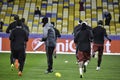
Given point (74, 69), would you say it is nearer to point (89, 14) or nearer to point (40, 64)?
point (40, 64)

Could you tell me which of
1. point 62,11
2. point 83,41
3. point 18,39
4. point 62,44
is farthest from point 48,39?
point 62,11

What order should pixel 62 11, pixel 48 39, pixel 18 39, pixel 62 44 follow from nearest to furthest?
pixel 18 39 < pixel 48 39 < pixel 62 44 < pixel 62 11

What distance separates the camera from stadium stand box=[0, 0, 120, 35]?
3719 centimetres

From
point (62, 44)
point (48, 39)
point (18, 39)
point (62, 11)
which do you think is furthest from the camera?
point (62, 11)

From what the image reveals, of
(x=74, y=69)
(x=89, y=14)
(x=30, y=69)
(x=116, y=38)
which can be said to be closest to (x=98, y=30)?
(x=74, y=69)

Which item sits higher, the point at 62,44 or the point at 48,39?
the point at 48,39

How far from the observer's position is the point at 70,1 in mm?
40406

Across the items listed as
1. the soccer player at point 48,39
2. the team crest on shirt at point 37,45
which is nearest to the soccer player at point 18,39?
the soccer player at point 48,39

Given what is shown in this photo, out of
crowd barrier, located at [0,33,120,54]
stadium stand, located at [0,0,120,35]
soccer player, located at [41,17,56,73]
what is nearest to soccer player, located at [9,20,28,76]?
soccer player, located at [41,17,56,73]

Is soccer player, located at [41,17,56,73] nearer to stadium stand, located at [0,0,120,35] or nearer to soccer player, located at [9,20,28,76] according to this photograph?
soccer player, located at [9,20,28,76]

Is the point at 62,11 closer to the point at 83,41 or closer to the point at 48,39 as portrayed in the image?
the point at 48,39

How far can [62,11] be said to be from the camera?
3894 cm

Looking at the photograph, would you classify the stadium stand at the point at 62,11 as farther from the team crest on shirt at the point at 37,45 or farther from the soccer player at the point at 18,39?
the soccer player at the point at 18,39

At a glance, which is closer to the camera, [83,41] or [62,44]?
[83,41]
